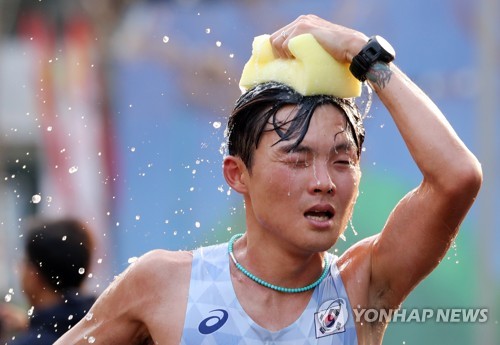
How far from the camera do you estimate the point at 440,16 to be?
934 cm

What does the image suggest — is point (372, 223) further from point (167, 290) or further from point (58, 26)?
point (58, 26)

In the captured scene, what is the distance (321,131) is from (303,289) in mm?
556

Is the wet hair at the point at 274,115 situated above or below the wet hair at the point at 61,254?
above

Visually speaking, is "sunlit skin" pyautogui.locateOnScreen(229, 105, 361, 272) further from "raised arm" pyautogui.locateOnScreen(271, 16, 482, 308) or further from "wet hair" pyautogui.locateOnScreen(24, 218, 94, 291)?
"wet hair" pyautogui.locateOnScreen(24, 218, 94, 291)

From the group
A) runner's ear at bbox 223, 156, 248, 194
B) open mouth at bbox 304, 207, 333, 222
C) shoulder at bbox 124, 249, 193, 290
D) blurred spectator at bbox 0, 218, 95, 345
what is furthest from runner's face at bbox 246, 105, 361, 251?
blurred spectator at bbox 0, 218, 95, 345

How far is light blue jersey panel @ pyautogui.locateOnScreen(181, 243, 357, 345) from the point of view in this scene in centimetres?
361

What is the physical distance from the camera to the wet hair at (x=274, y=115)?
3.60 m

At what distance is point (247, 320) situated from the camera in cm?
364

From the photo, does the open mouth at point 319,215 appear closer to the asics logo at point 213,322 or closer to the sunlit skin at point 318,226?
the sunlit skin at point 318,226

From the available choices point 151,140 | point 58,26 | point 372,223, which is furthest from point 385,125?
point 58,26

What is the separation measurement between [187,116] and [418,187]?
22.4ft

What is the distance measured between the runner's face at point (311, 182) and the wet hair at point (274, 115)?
0.07 feet

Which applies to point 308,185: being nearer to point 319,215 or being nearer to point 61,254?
point 319,215

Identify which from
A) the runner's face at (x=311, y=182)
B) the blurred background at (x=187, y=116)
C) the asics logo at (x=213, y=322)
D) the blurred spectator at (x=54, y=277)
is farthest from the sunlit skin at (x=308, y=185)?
the blurred background at (x=187, y=116)
